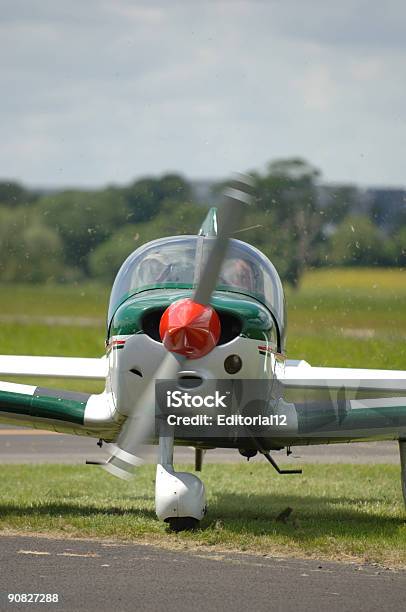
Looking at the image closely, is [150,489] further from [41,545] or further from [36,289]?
[36,289]

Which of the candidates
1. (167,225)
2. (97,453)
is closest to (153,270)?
(97,453)

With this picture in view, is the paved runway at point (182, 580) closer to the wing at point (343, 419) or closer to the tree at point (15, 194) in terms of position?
the wing at point (343, 419)

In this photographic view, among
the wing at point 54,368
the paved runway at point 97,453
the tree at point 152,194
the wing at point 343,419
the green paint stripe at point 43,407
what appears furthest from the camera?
the tree at point 152,194

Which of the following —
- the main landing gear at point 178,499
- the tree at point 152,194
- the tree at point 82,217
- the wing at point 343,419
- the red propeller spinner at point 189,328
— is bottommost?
the main landing gear at point 178,499

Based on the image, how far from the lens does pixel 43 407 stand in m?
9.35

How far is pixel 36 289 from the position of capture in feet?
78.6

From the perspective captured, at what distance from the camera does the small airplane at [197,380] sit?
Result: 8.02 meters

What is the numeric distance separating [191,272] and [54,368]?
109 inches

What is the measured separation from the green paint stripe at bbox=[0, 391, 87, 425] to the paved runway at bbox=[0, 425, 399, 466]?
179 inches

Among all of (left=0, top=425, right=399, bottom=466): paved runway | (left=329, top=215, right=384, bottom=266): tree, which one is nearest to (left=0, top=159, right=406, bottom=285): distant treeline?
(left=329, top=215, right=384, bottom=266): tree

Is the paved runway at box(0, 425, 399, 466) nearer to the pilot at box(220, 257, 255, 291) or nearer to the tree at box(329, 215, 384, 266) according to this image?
the pilot at box(220, 257, 255, 291)

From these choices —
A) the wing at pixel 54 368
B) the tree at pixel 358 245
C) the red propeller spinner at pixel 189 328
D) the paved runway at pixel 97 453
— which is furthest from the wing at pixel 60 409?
the tree at pixel 358 245

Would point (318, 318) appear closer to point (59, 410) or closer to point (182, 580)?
point (59, 410)

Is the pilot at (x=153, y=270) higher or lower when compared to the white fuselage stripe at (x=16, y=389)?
higher
